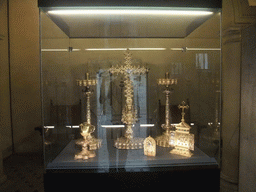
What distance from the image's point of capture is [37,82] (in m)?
3.96

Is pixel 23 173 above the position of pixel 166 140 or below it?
below

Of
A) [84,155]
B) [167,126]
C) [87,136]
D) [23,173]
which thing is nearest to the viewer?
[84,155]

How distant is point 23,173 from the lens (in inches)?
130

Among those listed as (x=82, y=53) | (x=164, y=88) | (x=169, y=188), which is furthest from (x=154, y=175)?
(x=82, y=53)

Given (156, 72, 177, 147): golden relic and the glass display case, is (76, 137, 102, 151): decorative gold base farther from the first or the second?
(156, 72, 177, 147): golden relic

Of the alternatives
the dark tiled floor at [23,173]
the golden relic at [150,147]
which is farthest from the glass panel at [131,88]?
the dark tiled floor at [23,173]

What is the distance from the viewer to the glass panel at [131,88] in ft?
6.48

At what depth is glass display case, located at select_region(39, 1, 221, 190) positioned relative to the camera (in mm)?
1896

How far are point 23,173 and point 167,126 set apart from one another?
90.2 inches

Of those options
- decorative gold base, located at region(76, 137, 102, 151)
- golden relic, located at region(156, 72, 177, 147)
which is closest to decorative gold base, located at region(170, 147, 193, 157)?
golden relic, located at region(156, 72, 177, 147)

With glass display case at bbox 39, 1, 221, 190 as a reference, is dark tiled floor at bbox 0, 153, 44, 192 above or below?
below

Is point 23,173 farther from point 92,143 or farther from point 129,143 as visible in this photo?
point 129,143

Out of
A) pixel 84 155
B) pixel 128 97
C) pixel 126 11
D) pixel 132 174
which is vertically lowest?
pixel 132 174

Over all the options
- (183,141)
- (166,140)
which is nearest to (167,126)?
(166,140)
